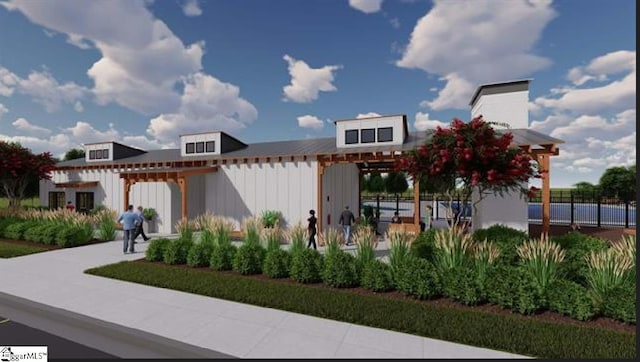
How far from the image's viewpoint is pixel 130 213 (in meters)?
11.7

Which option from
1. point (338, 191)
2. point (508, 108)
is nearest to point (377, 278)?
point (338, 191)

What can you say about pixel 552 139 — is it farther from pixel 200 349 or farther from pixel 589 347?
pixel 200 349

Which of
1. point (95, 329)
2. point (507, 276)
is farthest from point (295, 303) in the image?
point (507, 276)

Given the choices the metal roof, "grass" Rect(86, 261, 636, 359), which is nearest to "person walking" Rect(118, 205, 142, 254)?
"grass" Rect(86, 261, 636, 359)

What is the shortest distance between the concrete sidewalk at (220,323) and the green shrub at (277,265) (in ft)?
5.40

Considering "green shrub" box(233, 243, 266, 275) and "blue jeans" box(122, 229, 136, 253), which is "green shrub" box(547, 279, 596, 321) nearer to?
"green shrub" box(233, 243, 266, 275)

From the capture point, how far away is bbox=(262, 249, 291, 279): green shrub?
25.6 feet

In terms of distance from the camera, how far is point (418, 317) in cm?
529

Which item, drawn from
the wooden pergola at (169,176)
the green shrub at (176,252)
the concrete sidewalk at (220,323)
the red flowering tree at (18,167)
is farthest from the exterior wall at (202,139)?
the concrete sidewalk at (220,323)

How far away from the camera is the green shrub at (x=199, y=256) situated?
29.4 ft

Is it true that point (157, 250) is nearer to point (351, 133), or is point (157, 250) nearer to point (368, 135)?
point (351, 133)

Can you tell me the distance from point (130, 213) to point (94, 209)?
9936 mm

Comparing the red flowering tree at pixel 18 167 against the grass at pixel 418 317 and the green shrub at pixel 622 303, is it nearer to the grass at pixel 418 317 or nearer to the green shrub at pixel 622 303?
the grass at pixel 418 317

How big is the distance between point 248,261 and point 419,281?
177 inches
